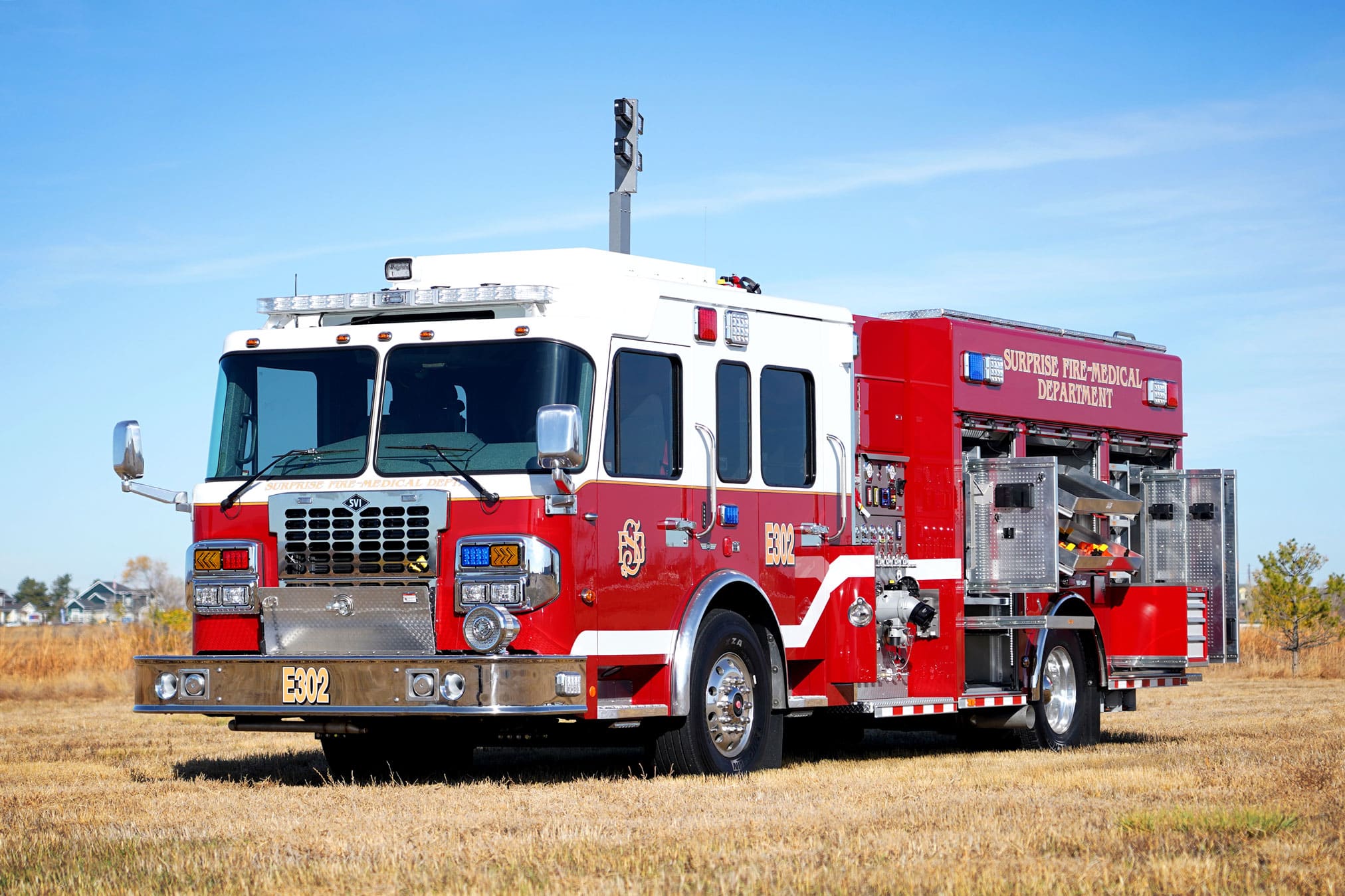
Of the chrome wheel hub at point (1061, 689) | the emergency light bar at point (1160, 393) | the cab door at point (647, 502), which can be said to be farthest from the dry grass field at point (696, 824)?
the emergency light bar at point (1160, 393)

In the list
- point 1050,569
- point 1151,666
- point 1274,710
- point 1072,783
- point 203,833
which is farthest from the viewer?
point 1274,710

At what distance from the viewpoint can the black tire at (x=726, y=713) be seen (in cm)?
1091

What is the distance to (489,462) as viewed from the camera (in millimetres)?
10367

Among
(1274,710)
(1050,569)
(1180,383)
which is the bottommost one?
(1274,710)

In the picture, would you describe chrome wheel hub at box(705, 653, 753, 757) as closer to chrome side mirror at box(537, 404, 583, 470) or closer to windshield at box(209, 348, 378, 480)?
chrome side mirror at box(537, 404, 583, 470)

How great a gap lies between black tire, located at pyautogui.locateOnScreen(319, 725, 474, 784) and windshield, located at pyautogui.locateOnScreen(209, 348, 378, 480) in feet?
6.52

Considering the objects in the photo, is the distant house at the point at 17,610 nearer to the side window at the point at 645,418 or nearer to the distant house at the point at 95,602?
the distant house at the point at 95,602

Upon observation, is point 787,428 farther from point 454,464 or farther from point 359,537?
point 359,537

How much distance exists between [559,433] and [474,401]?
1078mm

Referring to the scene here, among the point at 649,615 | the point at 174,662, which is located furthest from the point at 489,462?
the point at 174,662

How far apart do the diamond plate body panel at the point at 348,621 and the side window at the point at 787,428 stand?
2.62 meters

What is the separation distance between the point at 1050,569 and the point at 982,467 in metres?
0.89

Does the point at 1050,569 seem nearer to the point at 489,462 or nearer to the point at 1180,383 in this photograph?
the point at 1180,383

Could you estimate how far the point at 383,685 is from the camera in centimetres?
1011
